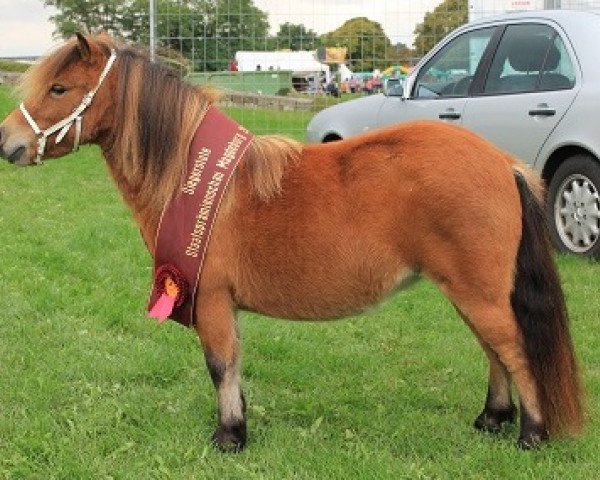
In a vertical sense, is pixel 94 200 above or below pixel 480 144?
below

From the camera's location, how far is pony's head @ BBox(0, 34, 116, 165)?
3.63 metres

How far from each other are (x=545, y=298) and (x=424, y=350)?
5.27 ft

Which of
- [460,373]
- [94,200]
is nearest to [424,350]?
[460,373]

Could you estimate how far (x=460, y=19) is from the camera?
13.1 m

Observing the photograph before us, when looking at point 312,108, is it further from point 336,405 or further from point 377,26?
point 336,405

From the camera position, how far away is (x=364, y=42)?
1318cm

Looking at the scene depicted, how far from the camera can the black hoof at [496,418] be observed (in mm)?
3889

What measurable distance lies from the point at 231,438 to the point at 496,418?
4.07 ft

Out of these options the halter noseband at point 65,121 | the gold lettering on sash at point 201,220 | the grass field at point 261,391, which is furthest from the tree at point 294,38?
the gold lettering on sash at point 201,220

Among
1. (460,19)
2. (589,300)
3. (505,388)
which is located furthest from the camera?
(460,19)

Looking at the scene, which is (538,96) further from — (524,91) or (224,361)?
(224,361)

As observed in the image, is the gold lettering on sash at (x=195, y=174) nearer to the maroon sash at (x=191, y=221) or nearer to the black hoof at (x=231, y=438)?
the maroon sash at (x=191, y=221)

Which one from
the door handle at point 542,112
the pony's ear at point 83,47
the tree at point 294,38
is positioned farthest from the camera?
the tree at point 294,38

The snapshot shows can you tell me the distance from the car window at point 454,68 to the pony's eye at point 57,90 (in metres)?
4.81
